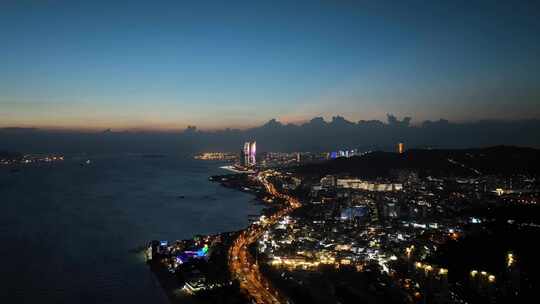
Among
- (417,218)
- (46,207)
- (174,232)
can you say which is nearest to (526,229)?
(417,218)

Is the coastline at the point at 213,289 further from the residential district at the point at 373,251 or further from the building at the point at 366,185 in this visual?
the building at the point at 366,185

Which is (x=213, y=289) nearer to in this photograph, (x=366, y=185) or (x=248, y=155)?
(x=366, y=185)

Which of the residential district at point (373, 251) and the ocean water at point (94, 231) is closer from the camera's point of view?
the residential district at point (373, 251)

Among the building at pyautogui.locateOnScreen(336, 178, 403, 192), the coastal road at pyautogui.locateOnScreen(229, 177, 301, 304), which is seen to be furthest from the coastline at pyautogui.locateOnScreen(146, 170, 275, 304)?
the building at pyautogui.locateOnScreen(336, 178, 403, 192)

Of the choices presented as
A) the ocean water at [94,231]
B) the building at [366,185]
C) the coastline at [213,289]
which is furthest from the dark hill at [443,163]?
the coastline at [213,289]

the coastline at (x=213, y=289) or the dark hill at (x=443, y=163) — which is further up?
the dark hill at (x=443, y=163)

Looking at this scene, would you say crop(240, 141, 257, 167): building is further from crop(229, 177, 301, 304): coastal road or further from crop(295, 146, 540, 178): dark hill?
crop(229, 177, 301, 304): coastal road
